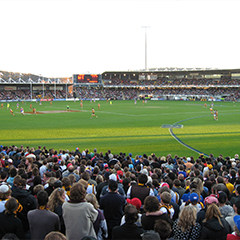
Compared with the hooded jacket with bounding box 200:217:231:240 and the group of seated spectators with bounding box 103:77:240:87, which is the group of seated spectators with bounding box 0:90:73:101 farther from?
the hooded jacket with bounding box 200:217:231:240

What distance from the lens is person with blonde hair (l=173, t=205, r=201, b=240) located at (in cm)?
424

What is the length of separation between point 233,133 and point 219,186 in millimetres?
20215

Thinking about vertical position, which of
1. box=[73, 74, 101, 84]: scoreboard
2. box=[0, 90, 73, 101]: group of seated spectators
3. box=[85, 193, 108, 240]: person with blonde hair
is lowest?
box=[85, 193, 108, 240]: person with blonde hair

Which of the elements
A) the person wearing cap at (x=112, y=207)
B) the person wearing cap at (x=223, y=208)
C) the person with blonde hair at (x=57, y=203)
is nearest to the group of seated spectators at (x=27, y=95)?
the person with blonde hair at (x=57, y=203)

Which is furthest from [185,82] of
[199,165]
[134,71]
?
[199,165]

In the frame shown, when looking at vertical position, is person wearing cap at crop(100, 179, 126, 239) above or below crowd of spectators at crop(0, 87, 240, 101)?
below

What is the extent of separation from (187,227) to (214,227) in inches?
17.9

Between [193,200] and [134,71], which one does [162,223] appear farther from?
[134,71]

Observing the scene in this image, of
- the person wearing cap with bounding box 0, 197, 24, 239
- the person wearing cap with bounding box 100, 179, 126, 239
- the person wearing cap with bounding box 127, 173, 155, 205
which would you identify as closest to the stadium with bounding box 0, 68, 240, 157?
the person wearing cap with bounding box 127, 173, 155, 205

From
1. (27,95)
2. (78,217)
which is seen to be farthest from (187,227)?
(27,95)

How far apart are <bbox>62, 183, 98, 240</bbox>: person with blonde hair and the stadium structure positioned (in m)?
88.6

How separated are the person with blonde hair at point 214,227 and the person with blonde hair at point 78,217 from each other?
1953 millimetres

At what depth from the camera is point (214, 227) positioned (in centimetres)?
422

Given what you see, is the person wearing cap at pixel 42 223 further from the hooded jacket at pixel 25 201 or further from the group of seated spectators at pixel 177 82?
the group of seated spectators at pixel 177 82
